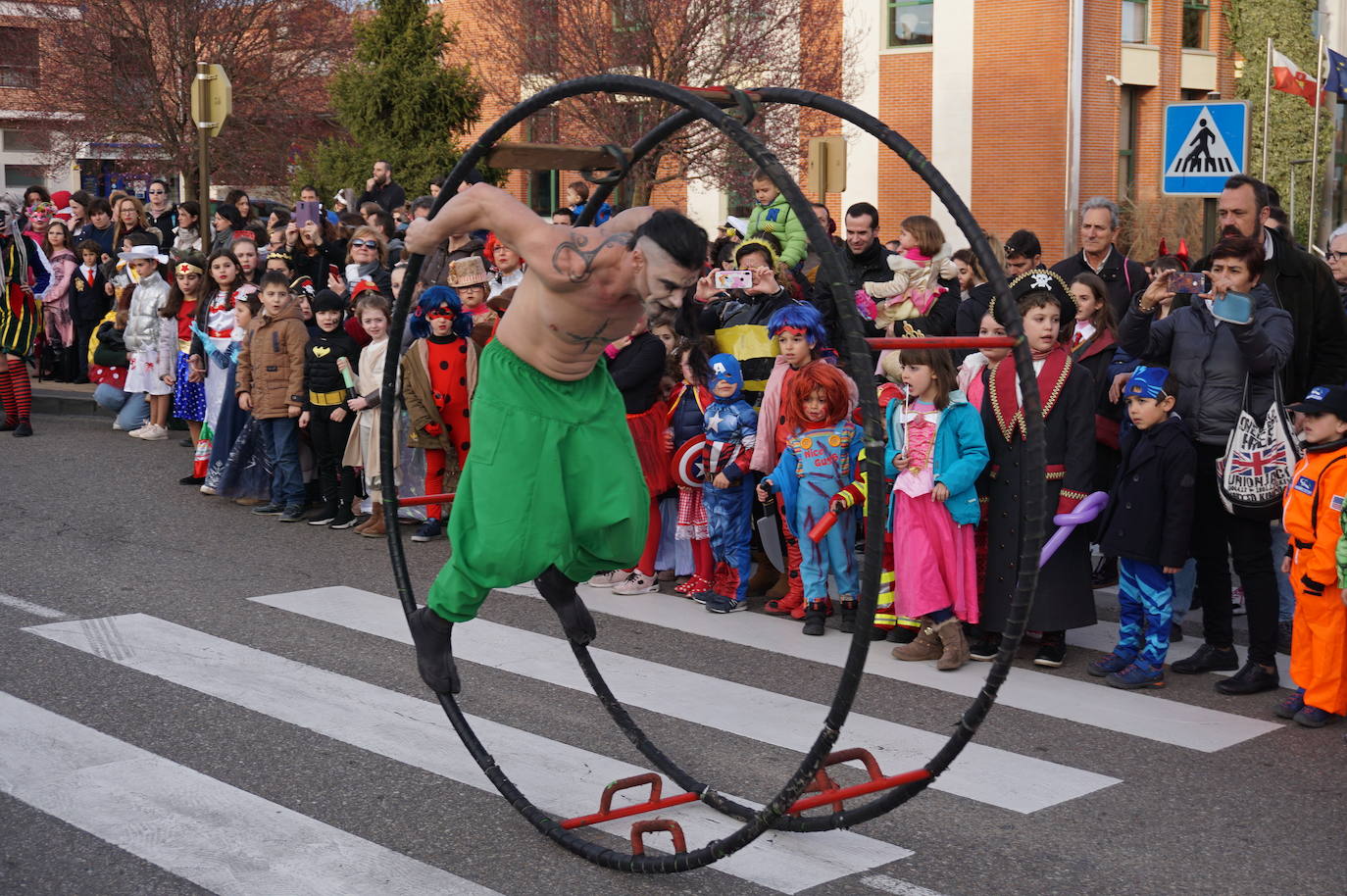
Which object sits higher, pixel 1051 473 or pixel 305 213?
pixel 305 213

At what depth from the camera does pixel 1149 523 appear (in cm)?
666

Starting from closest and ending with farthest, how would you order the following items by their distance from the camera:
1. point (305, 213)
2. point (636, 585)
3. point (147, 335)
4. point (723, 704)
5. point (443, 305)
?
point (723, 704) → point (636, 585) → point (443, 305) → point (147, 335) → point (305, 213)

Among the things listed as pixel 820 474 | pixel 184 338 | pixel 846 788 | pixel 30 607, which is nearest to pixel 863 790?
pixel 846 788

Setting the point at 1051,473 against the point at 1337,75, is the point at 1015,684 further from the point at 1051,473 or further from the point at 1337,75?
A: the point at 1337,75

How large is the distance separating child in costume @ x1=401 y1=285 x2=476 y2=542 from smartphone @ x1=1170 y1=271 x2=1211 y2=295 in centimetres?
438

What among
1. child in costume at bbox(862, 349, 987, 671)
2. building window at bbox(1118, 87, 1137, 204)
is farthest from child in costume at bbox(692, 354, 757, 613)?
building window at bbox(1118, 87, 1137, 204)

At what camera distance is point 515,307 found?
4.87m

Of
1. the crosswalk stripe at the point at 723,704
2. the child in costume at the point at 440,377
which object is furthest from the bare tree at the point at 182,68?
the crosswalk stripe at the point at 723,704

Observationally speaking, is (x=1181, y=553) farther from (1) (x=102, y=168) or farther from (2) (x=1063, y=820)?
(1) (x=102, y=168)

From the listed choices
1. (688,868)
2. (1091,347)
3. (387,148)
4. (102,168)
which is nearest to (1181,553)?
(1091,347)

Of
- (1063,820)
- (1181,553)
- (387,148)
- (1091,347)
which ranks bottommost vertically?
(1063,820)

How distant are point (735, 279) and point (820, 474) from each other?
A: 5.69 ft

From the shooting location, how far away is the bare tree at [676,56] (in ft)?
85.5

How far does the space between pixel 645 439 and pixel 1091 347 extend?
8.36 feet
